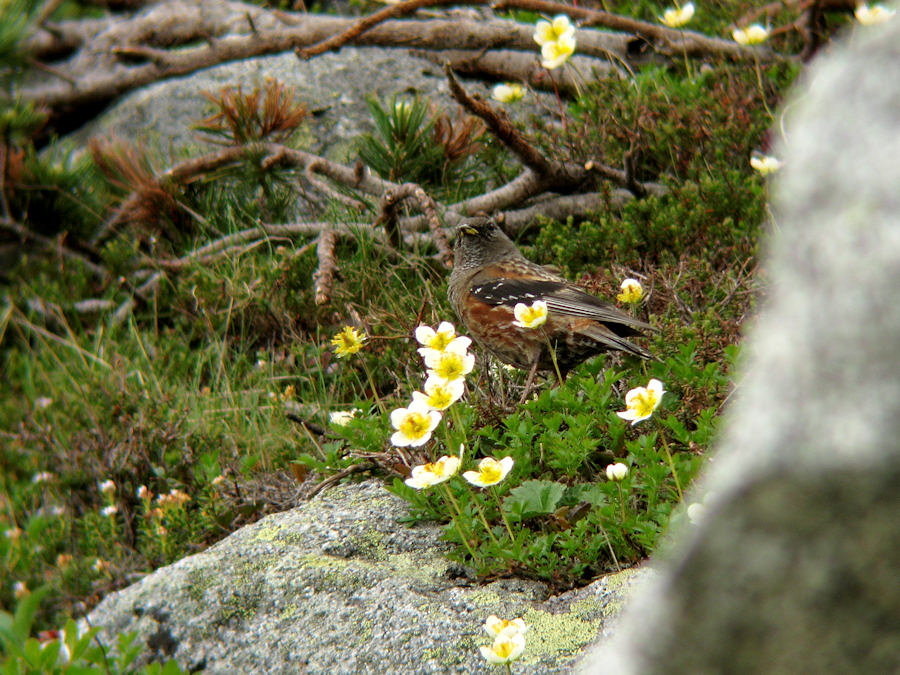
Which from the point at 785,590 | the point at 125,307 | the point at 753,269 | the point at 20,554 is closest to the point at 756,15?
the point at 753,269

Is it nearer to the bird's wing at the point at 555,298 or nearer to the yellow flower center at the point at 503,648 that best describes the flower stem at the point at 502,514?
the yellow flower center at the point at 503,648

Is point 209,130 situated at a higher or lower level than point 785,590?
lower

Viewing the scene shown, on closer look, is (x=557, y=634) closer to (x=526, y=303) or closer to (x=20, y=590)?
(x=526, y=303)

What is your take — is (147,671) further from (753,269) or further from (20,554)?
(753,269)

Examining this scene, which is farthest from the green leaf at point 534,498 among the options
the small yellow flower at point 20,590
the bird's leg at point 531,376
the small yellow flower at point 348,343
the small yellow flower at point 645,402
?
the small yellow flower at point 20,590

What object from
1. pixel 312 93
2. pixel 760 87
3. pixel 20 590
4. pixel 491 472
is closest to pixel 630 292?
pixel 491 472

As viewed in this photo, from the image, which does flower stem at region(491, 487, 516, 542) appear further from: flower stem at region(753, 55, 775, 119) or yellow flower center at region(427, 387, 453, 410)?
flower stem at region(753, 55, 775, 119)
